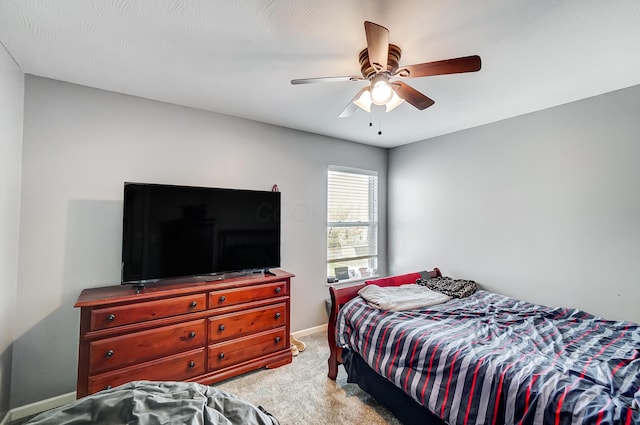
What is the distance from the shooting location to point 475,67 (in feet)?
4.88

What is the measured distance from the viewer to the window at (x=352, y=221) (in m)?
3.72

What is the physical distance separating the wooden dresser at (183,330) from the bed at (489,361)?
650 millimetres

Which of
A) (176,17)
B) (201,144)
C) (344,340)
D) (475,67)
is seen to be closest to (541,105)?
(475,67)

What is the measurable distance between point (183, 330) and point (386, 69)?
2390 millimetres

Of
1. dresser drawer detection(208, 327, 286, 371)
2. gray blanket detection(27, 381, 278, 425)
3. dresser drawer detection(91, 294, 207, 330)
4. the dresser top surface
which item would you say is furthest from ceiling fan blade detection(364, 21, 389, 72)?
dresser drawer detection(208, 327, 286, 371)

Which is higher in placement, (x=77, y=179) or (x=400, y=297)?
(x=77, y=179)

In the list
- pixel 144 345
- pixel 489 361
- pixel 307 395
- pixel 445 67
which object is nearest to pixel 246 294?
pixel 144 345

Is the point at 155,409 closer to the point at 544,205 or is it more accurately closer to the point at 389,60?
the point at 389,60

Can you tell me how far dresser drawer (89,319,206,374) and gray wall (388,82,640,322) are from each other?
2928mm

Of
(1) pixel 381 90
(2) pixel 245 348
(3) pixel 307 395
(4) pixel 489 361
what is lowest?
(3) pixel 307 395

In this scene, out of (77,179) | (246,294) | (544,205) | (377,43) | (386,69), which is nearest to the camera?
(377,43)

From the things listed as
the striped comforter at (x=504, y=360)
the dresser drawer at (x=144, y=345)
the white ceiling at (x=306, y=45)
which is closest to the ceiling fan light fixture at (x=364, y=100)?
the white ceiling at (x=306, y=45)

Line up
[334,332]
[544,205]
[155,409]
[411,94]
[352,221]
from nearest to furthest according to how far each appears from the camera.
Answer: [155,409] → [411,94] → [334,332] → [544,205] → [352,221]

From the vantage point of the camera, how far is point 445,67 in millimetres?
1517
